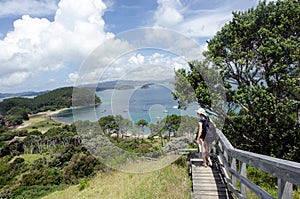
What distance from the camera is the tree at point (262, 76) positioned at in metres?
9.35

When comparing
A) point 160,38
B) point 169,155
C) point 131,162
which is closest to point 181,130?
point 169,155

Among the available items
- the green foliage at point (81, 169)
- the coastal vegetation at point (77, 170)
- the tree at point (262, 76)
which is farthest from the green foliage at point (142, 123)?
the green foliage at point (81, 169)

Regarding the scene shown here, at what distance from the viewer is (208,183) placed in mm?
5402

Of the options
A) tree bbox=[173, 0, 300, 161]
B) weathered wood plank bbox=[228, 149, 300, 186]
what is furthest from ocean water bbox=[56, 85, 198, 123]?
weathered wood plank bbox=[228, 149, 300, 186]

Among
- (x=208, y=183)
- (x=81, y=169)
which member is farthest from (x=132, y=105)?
(x=81, y=169)

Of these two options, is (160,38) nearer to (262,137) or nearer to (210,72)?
(210,72)

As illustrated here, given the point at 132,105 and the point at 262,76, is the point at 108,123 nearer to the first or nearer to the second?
the point at 132,105

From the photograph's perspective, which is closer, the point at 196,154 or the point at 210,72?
the point at 196,154

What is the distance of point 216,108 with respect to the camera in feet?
34.3

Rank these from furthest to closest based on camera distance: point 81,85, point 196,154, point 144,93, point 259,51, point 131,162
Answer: point 259,51, point 131,162, point 196,154, point 81,85, point 144,93

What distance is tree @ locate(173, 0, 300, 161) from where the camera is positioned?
935 centimetres

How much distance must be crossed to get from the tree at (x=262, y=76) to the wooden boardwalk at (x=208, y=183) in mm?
4143

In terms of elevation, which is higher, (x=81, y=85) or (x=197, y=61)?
(x=197, y=61)

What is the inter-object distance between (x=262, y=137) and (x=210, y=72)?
353 centimetres
